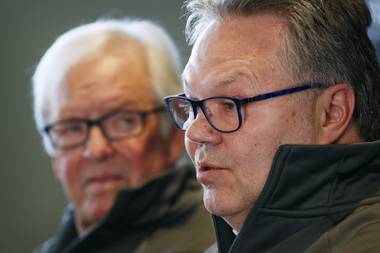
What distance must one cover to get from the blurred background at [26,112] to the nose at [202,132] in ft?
7.19

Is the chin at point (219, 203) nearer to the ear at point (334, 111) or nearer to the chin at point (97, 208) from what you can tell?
the ear at point (334, 111)

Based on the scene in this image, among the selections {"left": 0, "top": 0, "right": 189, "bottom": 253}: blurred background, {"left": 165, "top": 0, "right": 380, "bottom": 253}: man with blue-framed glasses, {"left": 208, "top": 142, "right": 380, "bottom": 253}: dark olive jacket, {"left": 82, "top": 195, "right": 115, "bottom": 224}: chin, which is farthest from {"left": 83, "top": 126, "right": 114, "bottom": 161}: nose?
{"left": 0, "top": 0, "right": 189, "bottom": 253}: blurred background

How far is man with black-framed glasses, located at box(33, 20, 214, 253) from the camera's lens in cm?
254

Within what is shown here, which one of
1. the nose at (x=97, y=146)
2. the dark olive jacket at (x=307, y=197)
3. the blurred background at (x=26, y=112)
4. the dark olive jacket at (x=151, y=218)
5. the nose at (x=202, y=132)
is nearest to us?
the dark olive jacket at (x=307, y=197)

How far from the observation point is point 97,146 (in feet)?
8.87

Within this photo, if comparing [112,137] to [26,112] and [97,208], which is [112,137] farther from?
[26,112]

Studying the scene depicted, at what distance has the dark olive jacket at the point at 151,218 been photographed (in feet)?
8.10

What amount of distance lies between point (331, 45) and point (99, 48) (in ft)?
4.26

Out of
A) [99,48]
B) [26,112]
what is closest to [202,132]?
[99,48]

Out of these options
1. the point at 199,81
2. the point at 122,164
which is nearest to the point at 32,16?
the point at 122,164

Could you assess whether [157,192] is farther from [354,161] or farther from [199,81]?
[354,161]

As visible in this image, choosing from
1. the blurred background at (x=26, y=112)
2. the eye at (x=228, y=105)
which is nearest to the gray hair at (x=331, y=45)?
the eye at (x=228, y=105)

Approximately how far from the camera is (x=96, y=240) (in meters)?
2.56

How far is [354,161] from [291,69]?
9.2 inches
